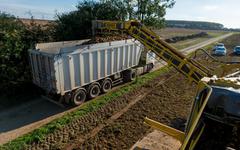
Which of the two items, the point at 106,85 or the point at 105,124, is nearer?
the point at 105,124

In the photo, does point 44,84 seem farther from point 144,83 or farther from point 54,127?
point 144,83

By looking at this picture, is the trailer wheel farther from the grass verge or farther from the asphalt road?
the asphalt road

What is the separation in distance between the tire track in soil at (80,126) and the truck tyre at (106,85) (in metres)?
1.28

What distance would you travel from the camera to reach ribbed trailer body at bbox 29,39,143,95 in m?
8.46

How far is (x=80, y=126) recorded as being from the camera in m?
7.78

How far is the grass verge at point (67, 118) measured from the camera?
6.70m

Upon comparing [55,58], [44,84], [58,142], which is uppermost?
[55,58]

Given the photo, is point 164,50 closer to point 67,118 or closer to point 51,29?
point 67,118

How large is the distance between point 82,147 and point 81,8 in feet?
40.6

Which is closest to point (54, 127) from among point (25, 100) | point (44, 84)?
point (44, 84)

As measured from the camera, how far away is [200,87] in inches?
155

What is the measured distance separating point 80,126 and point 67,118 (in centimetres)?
85

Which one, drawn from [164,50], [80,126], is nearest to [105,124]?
[80,126]

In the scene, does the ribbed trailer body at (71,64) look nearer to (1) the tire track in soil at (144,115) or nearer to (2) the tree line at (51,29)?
(2) the tree line at (51,29)
